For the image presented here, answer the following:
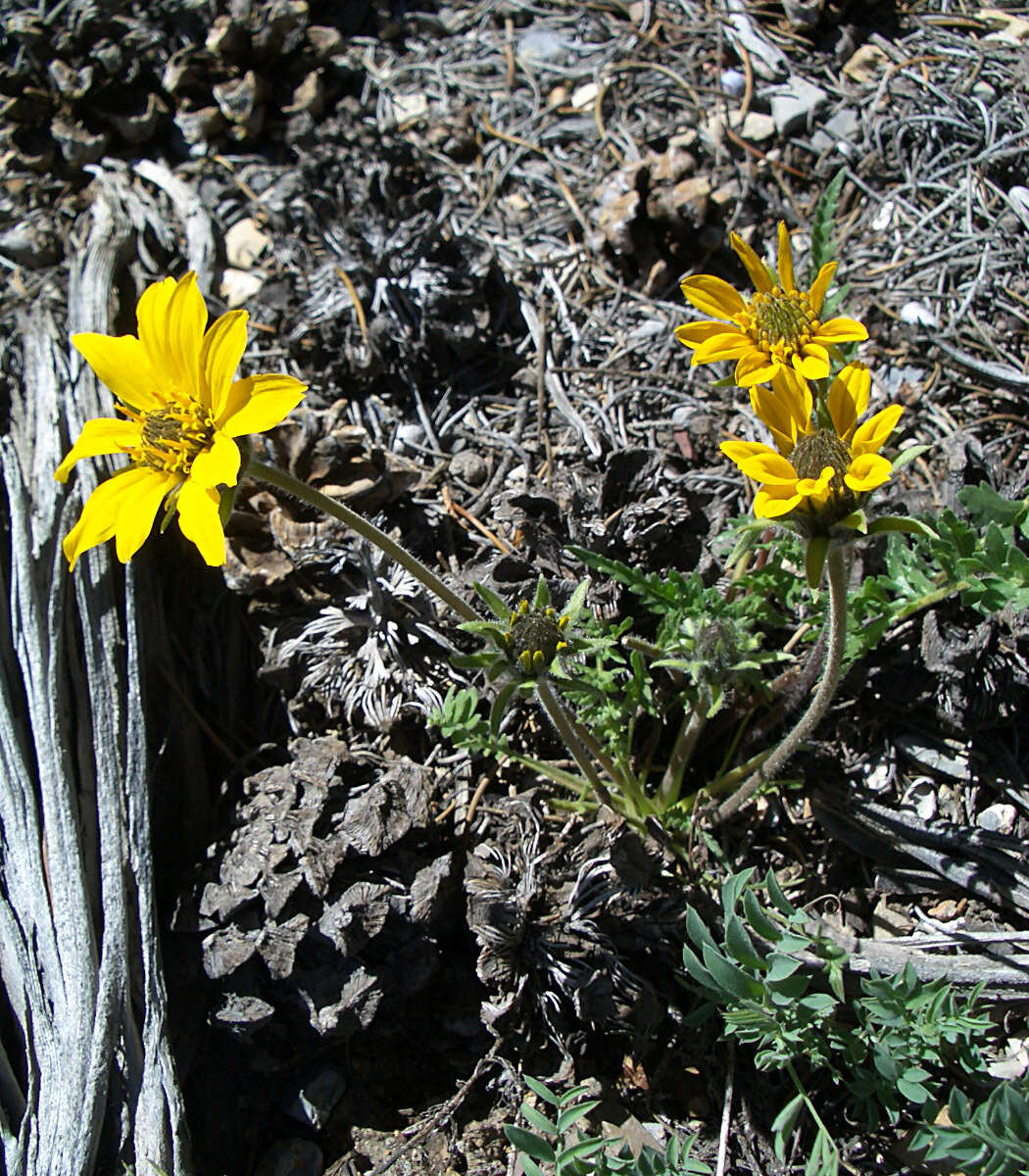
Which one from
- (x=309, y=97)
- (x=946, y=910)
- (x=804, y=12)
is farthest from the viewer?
(x=309, y=97)

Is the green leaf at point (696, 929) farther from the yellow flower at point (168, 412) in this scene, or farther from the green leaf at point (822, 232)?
the green leaf at point (822, 232)

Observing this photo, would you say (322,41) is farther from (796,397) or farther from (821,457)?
(821,457)

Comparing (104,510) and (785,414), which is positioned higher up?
(104,510)

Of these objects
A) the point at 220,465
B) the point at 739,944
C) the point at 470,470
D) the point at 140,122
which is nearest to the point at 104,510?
the point at 220,465

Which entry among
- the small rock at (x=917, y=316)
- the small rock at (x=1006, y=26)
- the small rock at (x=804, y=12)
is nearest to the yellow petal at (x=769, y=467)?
the small rock at (x=917, y=316)

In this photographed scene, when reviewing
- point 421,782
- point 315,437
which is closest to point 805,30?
point 315,437

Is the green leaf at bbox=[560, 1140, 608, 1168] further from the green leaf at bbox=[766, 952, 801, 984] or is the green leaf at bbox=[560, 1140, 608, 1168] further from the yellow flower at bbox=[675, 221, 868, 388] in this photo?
the yellow flower at bbox=[675, 221, 868, 388]
